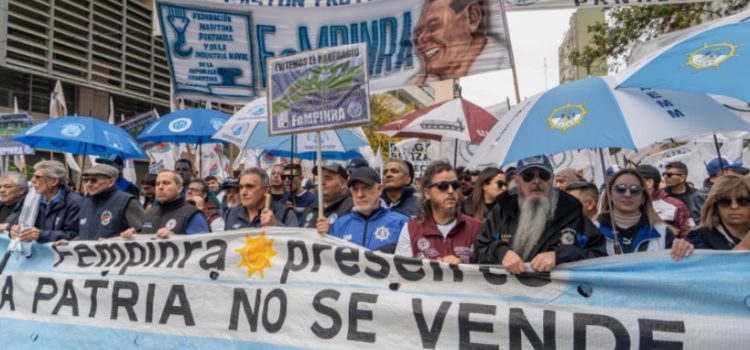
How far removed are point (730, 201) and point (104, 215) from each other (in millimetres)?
4542

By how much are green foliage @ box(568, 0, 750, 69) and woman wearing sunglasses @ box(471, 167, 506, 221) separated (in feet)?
27.4

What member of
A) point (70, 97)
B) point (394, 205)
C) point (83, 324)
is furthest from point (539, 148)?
point (70, 97)

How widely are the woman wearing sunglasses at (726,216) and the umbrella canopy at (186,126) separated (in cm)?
669

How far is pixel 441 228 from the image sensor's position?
3.91 metres

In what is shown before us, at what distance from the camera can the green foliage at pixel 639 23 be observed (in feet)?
42.3

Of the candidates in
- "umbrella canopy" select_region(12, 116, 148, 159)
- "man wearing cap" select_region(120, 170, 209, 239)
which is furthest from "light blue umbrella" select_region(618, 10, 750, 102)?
"umbrella canopy" select_region(12, 116, 148, 159)

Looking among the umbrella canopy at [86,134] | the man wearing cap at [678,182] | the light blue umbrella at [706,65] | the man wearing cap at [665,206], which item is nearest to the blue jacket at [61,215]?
the umbrella canopy at [86,134]

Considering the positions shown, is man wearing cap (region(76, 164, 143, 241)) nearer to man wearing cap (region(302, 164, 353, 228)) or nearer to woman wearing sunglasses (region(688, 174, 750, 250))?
man wearing cap (region(302, 164, 353, 228))

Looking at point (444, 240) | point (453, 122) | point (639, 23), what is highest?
point (639, 23)

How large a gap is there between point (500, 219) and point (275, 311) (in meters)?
1.49

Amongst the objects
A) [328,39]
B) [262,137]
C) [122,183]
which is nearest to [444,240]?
[328,39]

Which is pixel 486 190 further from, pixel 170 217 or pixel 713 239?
pixel 170 217

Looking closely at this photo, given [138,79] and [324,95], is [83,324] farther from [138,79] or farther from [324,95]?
[138,79]

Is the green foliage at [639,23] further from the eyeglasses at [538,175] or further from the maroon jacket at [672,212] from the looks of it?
the eyeglasses at [538,175]
